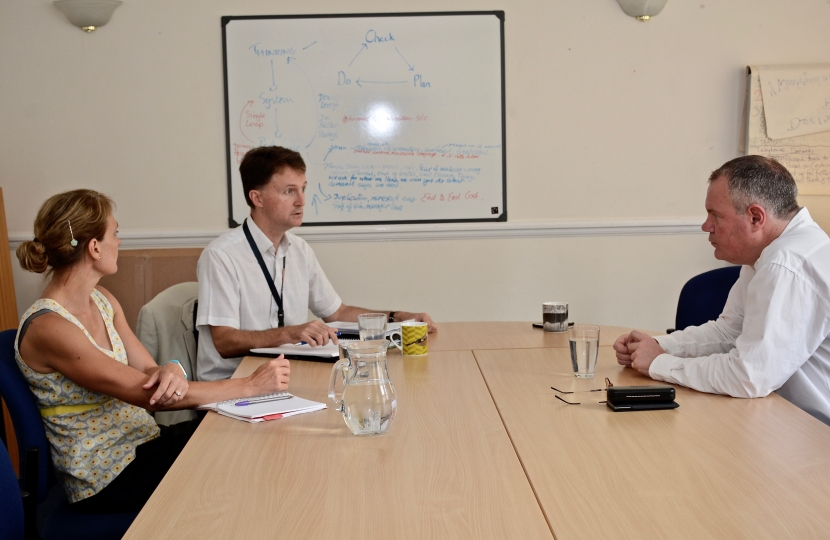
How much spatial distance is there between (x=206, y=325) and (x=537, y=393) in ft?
4.40

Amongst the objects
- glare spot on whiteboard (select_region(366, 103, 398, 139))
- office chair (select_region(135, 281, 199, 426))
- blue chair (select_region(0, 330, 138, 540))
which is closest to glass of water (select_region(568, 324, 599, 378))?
blue chair (select_region(0, 330, 138, 540))

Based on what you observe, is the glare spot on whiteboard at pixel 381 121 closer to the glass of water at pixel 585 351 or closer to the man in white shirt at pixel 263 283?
the man in white shirt at pixel 263 283

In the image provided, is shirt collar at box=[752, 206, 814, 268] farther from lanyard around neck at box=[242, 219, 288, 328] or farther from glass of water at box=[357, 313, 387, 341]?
lanyard around neck at box=[242, 219, 288, 328]

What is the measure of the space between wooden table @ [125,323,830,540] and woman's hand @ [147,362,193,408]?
9.0 inches

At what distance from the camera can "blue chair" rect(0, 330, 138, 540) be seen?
1749 mm

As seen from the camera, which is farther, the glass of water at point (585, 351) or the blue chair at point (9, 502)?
the glass of water at point (585, 351)

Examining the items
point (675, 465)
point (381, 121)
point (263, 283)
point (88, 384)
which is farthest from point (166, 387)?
point (381, 121)

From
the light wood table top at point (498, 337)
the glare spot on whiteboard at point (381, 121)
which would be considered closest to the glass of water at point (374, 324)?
the light wood table top at point (498, 337)

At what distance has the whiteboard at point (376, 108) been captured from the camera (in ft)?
12.6

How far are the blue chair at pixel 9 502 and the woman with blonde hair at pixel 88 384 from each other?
356mm

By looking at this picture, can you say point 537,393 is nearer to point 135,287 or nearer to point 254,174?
point 254,174

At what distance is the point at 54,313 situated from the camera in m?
1.86

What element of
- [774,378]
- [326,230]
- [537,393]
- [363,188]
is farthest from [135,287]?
[774,378]

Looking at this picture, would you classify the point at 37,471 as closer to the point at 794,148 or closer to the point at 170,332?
the point at 170,332
